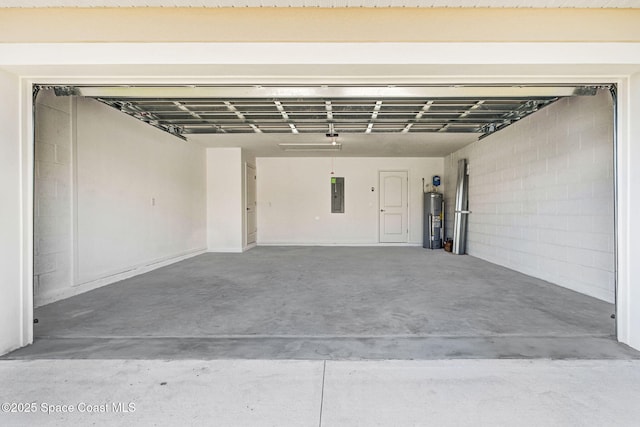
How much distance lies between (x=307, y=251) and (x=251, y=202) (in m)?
2.16

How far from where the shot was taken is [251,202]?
8.79 m

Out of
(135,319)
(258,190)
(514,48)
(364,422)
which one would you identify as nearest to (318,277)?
(135,319)

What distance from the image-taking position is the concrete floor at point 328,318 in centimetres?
231

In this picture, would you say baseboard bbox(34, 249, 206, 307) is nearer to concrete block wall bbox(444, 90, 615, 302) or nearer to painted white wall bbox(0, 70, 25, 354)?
painted white wall bbox(0, 70, 25, 354)

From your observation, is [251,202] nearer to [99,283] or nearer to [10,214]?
[99,283]

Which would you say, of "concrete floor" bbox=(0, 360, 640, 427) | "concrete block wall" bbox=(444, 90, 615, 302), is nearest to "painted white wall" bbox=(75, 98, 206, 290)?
"concrete floor" bbox=(0, 360, 640, 427)

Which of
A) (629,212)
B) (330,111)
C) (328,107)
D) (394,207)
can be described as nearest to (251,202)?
(394,207)

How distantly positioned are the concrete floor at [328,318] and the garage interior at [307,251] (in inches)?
0.9

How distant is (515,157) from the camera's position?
5324 mm

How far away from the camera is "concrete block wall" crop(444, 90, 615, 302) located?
3.64m

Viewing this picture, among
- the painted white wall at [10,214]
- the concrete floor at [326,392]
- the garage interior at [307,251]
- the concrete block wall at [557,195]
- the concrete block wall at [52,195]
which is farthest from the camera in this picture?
the concrete block wall at [557,195]

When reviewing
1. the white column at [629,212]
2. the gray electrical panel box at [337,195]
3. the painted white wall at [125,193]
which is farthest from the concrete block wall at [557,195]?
the painted white wall at [125,193]

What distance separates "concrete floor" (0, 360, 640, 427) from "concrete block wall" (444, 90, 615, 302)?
2168mm
